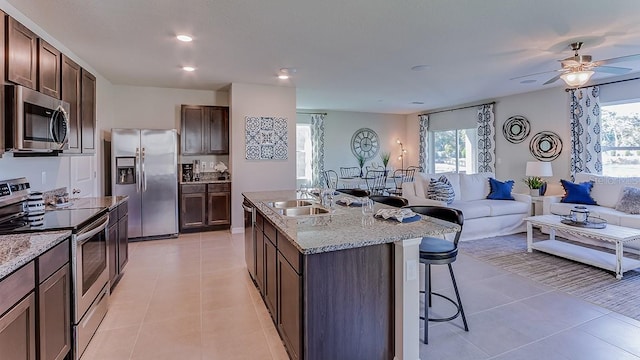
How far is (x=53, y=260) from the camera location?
6.08 feet

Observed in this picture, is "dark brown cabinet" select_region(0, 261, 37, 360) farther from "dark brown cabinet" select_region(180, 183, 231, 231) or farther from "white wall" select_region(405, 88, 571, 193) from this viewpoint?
"white wall" select_region(405, 88, 571, 193)

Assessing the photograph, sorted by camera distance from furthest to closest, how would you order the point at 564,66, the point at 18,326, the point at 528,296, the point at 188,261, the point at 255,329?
the point at 188,261 → the point at 564,66 → the point at 528,296 → the point at 255,329 → the point at 18,326

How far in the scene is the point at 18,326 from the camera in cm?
151

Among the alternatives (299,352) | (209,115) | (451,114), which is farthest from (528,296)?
(451,114)

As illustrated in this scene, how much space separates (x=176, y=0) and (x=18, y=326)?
93.0 inches

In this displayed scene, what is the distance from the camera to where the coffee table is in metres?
3.57

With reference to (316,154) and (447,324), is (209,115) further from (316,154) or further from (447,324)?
(447,324)

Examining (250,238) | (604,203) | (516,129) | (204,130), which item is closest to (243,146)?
(204,130)

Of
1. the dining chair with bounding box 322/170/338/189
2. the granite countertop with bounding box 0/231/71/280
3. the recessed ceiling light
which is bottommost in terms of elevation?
the granite countertop with bounding box 0/231/71/280

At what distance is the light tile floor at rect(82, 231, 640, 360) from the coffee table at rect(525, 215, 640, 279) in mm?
1040

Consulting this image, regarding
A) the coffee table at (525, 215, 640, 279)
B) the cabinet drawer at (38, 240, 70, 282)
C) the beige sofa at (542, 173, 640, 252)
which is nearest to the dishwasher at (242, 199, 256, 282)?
the cabinet drawer at (38, 240, 70, 282)

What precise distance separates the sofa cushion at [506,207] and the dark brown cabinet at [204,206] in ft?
14.6

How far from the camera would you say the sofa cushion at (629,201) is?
4.50m

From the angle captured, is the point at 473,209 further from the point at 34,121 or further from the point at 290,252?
the point at 34,121
